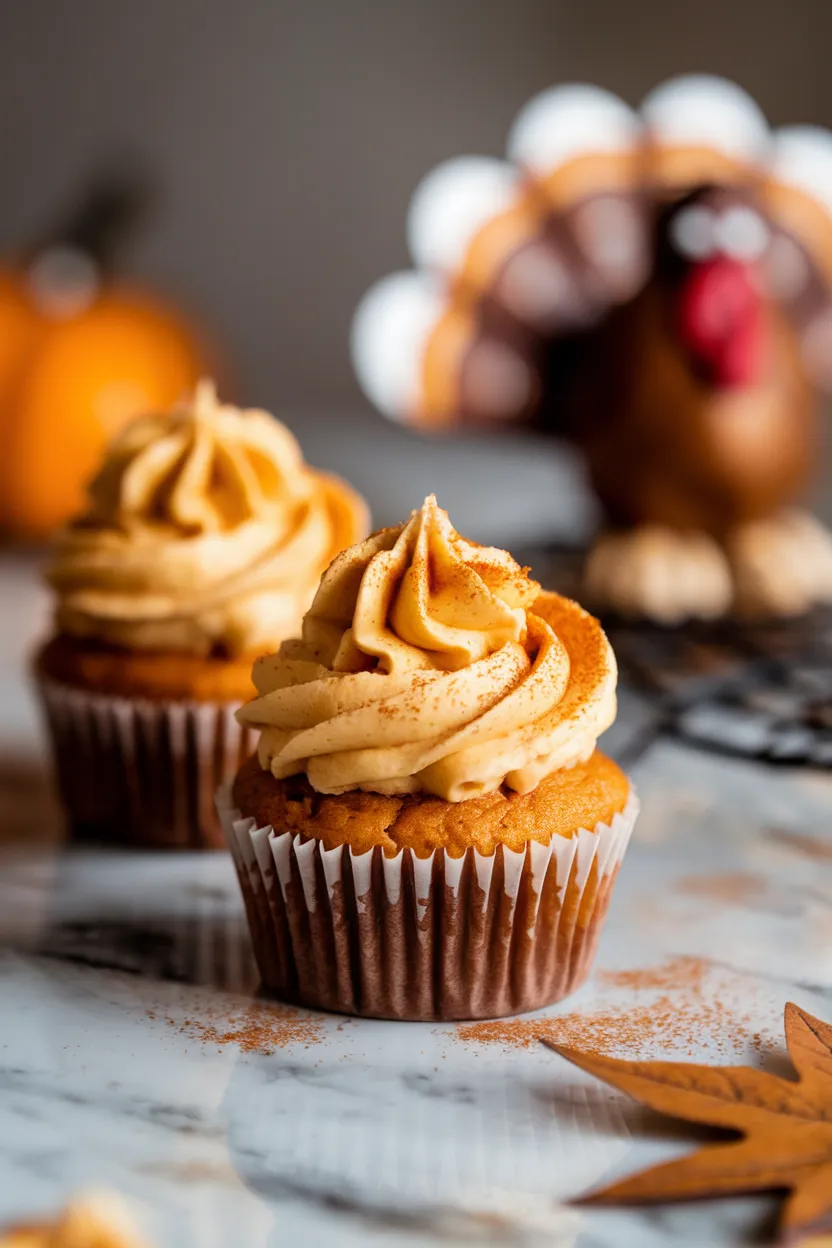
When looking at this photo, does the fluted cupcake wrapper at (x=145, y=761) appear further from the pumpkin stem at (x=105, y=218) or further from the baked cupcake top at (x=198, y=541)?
the pumpkin stem at (x=105, y=218)

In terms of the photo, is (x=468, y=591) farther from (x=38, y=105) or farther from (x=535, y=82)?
(x=38, y=105)

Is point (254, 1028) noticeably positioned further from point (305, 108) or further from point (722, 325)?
point (305, 108)

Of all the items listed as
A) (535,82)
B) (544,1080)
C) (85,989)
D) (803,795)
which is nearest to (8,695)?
(85,989)

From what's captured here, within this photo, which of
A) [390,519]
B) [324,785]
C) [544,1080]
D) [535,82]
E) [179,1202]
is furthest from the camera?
[535,82]

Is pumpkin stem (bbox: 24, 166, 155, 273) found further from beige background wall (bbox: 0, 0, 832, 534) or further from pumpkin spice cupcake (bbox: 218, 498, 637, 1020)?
pumpkin spice cupcake (bbox: 218, 498, 637, 1020)

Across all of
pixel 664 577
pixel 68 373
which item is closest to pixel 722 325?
pixel 664 577

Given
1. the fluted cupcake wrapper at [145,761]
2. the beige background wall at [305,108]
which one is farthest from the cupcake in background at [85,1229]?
the beige background wall at [305,108]
